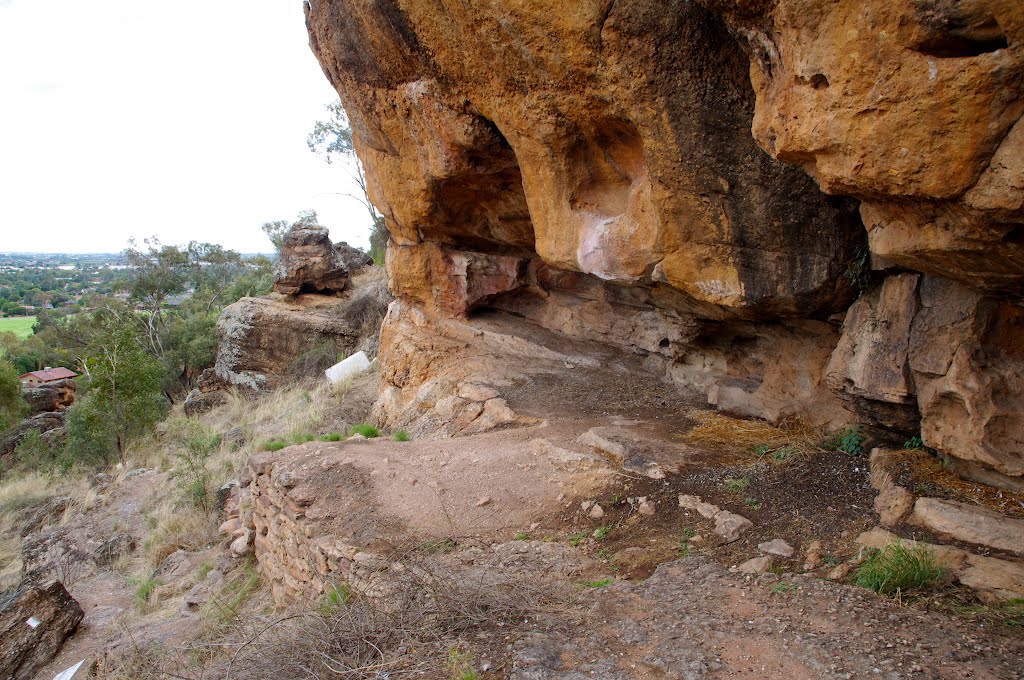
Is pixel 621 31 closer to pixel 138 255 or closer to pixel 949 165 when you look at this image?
pixel 949 165

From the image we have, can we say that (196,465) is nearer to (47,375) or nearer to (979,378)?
(979,378)

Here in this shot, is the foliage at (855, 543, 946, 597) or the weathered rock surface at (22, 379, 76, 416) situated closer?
the foliage at (855, 543, 946, 597)

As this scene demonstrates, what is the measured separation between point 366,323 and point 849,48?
11.2 meters

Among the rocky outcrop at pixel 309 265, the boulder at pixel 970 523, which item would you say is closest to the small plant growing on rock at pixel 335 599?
the boulder at pixel 970 523

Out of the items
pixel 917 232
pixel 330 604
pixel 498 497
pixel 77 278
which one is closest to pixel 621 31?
pixel 917 232

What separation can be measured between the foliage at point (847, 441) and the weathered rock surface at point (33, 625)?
6.62m

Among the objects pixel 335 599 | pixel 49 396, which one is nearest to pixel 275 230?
pixel 49 396

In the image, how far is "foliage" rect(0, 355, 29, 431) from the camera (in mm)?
14500

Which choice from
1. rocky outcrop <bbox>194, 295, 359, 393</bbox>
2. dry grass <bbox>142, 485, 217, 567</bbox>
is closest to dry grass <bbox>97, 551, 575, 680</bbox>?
dry grass <bbox>142, 485, 217, 567</bbox>

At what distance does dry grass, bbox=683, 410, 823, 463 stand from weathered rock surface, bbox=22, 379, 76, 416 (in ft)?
58.1

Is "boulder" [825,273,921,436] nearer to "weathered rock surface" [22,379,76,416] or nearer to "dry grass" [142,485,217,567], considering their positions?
"dry grass" [142,485,217,567]

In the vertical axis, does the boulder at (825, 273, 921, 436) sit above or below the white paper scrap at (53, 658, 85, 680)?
above

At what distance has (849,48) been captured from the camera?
2445mm

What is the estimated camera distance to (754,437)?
15.5 ft
